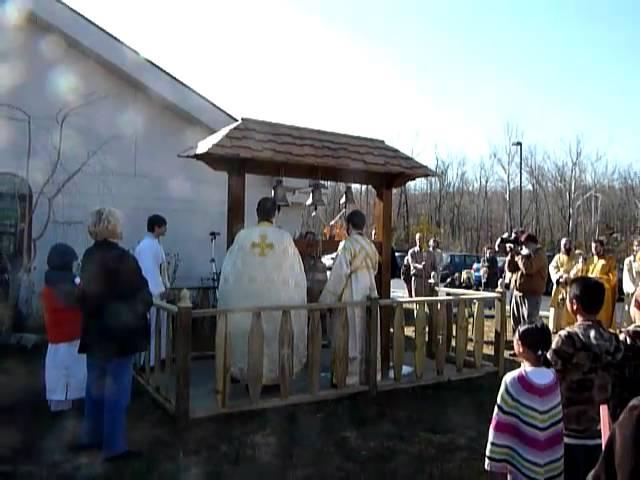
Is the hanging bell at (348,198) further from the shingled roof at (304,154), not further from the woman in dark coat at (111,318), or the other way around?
the woman in dark coat at (111,318)

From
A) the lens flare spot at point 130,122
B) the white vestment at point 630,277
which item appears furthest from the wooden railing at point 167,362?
the white vestment at point 630,277

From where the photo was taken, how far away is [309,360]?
6.08 m

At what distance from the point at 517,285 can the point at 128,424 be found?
587cm

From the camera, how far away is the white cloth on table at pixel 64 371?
18.2ft

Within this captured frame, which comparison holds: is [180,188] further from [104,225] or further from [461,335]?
[104,225]

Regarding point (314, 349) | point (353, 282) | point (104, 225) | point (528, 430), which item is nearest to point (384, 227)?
point (353, 282)

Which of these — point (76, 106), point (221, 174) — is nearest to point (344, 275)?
point (221, 174)

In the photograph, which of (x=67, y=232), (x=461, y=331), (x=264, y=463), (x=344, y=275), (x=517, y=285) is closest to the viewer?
(x=264, y=463)

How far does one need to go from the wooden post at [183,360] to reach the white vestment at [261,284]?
0.84 metres

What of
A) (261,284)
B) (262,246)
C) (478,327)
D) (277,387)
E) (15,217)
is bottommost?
(277,387)

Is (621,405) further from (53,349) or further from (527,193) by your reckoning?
(527,193)

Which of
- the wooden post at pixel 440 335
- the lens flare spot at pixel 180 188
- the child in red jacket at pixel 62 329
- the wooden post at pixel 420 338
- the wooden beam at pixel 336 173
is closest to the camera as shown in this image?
the child in red jacket at pixel 62 329

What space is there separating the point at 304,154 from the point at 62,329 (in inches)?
120

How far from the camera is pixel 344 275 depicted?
6484 millimetres
